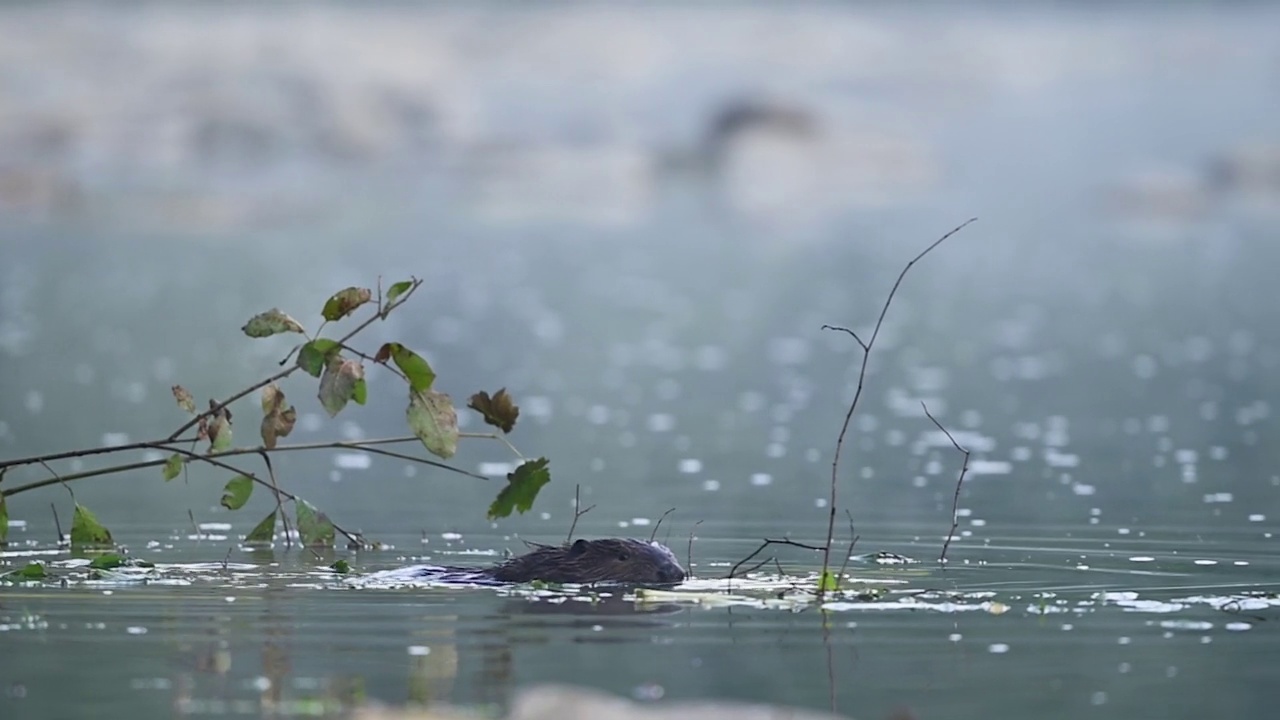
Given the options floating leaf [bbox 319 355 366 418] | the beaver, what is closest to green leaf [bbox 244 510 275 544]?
the beaver

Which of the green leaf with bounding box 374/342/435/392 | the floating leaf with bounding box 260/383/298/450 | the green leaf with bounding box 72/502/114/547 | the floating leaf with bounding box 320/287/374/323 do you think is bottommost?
the green leaf with bounding box 72/502/114/547

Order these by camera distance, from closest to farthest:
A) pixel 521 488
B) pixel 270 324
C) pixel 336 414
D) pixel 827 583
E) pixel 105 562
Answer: pixel 827 583, pixel 270 324, pixel 105 562, pixel 336 414, pixel 521 488

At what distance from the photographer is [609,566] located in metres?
13.3

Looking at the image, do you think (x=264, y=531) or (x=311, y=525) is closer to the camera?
(x=311, y=525)

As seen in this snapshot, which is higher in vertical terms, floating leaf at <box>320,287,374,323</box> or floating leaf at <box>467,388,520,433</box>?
floating leaf at <box>320,287,374,323</box>

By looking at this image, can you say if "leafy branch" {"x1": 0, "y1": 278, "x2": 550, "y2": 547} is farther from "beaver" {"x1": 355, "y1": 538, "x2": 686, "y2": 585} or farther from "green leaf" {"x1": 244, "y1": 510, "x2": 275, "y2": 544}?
"beaver" {"x1": 355, "y1": 538, "x2": 686, "y2": 585}

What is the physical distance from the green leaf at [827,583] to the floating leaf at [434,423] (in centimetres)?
210

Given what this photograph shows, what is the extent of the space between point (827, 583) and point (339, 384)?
2764mm

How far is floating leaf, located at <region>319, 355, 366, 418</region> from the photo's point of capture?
43.6ft

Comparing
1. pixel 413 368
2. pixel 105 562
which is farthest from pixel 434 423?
pixel 105 562

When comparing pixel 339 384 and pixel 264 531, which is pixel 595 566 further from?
pixel 264 531

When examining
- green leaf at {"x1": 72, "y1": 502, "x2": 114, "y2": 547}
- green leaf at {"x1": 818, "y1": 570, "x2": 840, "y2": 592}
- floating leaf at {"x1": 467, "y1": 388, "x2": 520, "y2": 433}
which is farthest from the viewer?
green leaf at {"x1": 72, "y1": 502, "x2": 114, "y2": 547}

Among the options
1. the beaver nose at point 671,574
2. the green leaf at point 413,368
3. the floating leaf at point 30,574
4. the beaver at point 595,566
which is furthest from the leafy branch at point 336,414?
the beaver nose at point 671,574

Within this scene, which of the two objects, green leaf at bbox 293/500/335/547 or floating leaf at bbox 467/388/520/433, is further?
green leaf at bbox 293/500/335/547
